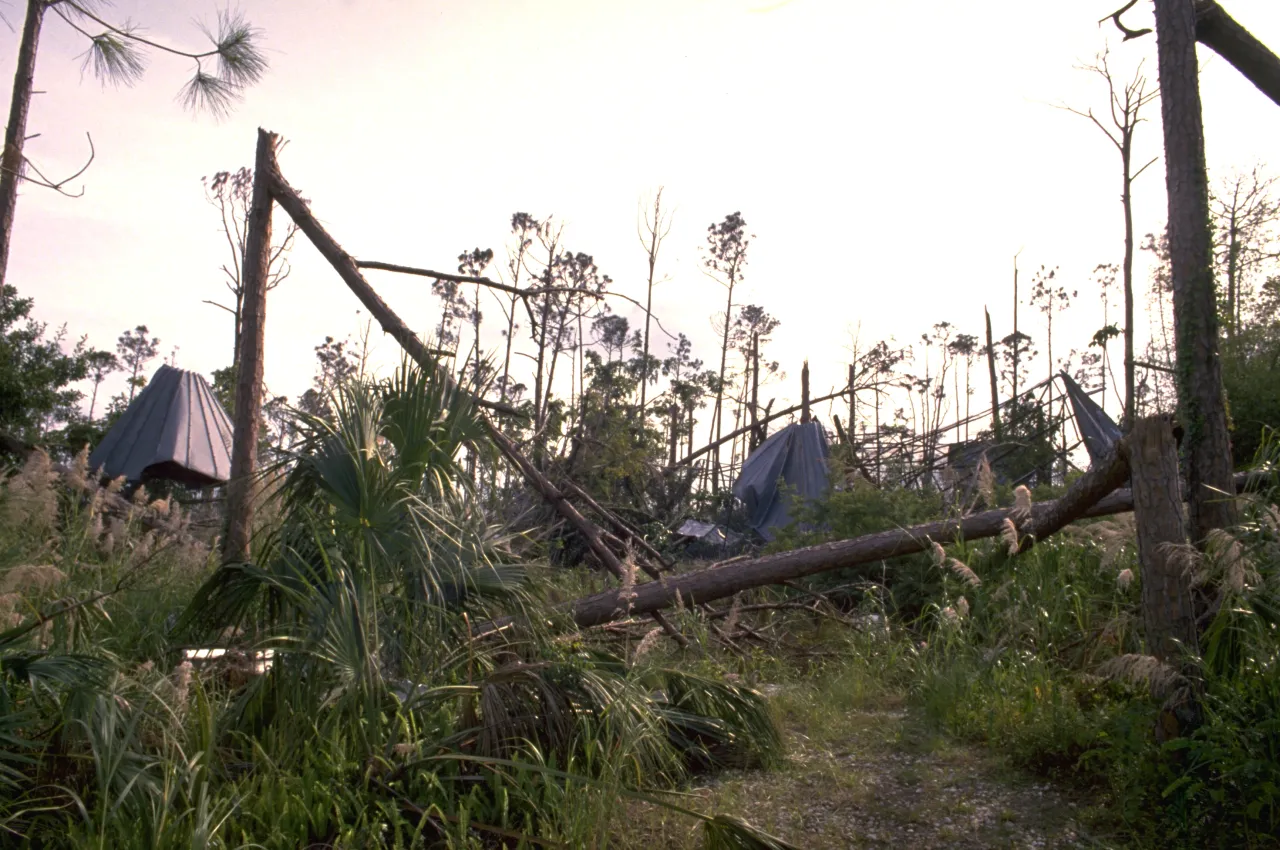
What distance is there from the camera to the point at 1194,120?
465 centimetres

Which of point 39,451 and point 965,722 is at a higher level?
point 39,451

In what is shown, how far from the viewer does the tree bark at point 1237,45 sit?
507 centimetres

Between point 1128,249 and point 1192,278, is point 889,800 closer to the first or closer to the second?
point 1192,278

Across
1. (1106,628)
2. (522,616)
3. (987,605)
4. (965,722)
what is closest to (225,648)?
(522,616)

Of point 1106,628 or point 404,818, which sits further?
point 1106,628

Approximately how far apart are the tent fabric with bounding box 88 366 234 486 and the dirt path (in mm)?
9144

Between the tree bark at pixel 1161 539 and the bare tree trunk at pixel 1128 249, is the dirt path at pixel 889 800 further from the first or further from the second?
the bare tree trunk at pixel 1128 249

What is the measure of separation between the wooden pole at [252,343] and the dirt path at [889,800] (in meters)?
3.54

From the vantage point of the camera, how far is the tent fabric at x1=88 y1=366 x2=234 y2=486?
36.7 feet

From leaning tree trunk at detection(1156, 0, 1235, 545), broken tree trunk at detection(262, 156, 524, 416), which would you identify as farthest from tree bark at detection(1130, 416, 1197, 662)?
broken tree trunk at detection(262, 156, 524, 416)

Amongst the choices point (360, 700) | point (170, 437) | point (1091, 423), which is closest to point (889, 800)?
point (360, 700)

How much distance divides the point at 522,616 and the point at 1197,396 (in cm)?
335

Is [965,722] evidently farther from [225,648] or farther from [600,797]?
[225,648]

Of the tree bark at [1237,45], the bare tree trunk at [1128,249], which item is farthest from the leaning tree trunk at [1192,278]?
the bare tree trunk at [1128,249]
